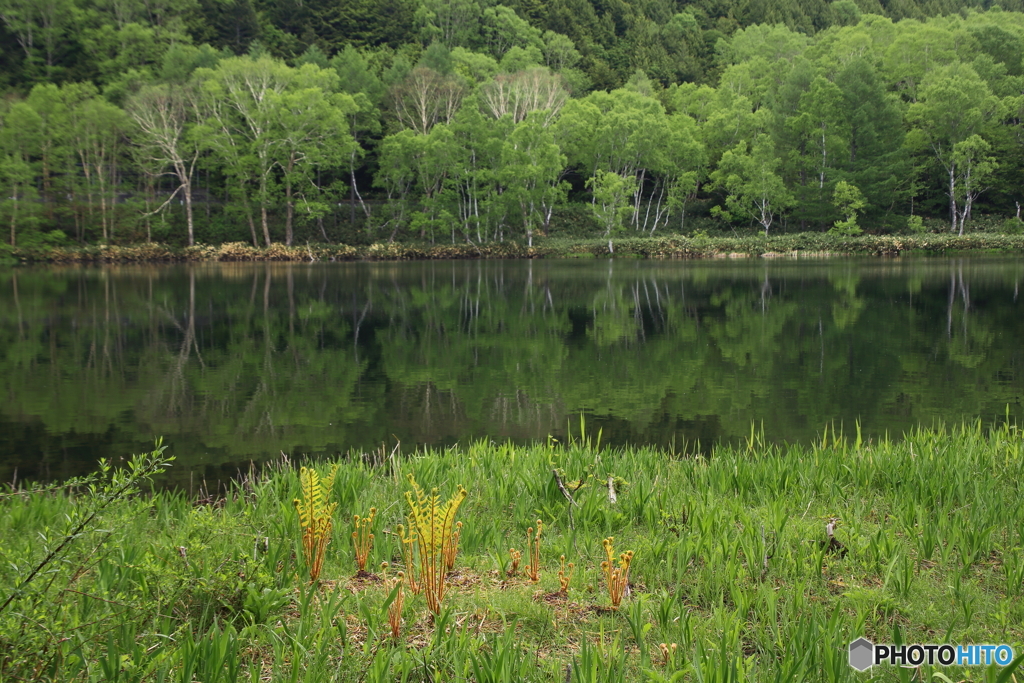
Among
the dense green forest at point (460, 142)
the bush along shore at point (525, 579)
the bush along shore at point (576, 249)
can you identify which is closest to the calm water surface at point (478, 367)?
the bush along shore at point (525, 579)

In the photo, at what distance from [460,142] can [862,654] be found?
53.0 meters

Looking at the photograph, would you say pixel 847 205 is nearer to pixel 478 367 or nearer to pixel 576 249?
pixel 576 249

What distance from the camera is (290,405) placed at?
10.5 m

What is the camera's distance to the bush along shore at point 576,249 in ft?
156

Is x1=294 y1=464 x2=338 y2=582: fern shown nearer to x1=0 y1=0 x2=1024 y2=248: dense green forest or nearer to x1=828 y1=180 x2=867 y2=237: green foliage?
x1=0 y1=0 x2=1024 y2=248: dense green forest

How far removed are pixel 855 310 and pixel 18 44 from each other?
252ft

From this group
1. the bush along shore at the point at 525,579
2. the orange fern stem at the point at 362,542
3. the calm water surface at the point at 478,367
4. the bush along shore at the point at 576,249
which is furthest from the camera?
the bush along shore at the point at 576,249

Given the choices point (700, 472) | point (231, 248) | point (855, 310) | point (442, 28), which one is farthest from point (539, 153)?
point (700, 472)

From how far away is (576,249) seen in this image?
2125 inches

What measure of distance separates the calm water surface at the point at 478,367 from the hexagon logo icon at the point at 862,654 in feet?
16.7

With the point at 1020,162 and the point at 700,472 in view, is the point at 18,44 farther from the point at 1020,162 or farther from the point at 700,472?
the point at 1020,162
